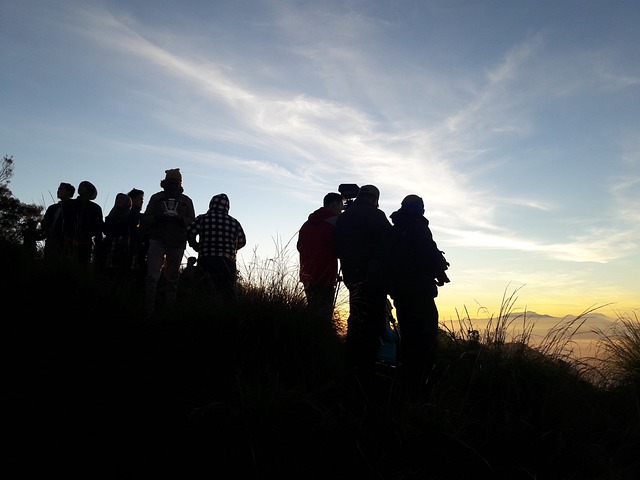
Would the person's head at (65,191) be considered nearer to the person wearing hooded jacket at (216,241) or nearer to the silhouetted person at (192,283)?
the silhouetted person at (192,283)

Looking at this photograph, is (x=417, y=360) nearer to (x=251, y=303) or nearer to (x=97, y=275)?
(x=251, y=303)

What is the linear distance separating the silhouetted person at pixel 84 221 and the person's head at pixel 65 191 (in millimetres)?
343

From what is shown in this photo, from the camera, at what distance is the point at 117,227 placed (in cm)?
702

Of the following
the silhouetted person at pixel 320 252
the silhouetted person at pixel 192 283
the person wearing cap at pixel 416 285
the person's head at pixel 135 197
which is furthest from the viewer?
the person's head at pixel 135 197

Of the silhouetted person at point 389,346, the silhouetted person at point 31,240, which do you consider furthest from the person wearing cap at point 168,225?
the silhouetted person at point 389,346

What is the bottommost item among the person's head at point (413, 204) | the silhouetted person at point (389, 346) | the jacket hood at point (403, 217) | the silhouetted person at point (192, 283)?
the silhouetted person at point (389, 346)

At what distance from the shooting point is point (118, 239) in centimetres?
692

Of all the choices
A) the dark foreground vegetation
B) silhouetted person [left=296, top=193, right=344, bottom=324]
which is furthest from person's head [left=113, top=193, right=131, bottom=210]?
silhouetted person [left=296, top=193, right=344, bottom=324]

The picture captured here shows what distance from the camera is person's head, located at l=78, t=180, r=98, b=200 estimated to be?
696 cm

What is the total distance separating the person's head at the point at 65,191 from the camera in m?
7.21

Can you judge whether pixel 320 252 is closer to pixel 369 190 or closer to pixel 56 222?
pixel 369 190

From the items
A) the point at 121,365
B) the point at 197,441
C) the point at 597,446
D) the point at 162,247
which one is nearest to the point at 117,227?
the point at 162,247

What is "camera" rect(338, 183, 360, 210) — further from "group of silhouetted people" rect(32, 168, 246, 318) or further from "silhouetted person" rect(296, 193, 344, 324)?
"group of silhouetted people" rect(32, 168, 246, 318)

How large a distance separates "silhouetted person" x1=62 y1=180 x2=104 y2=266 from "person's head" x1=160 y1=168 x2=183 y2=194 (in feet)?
3.83
